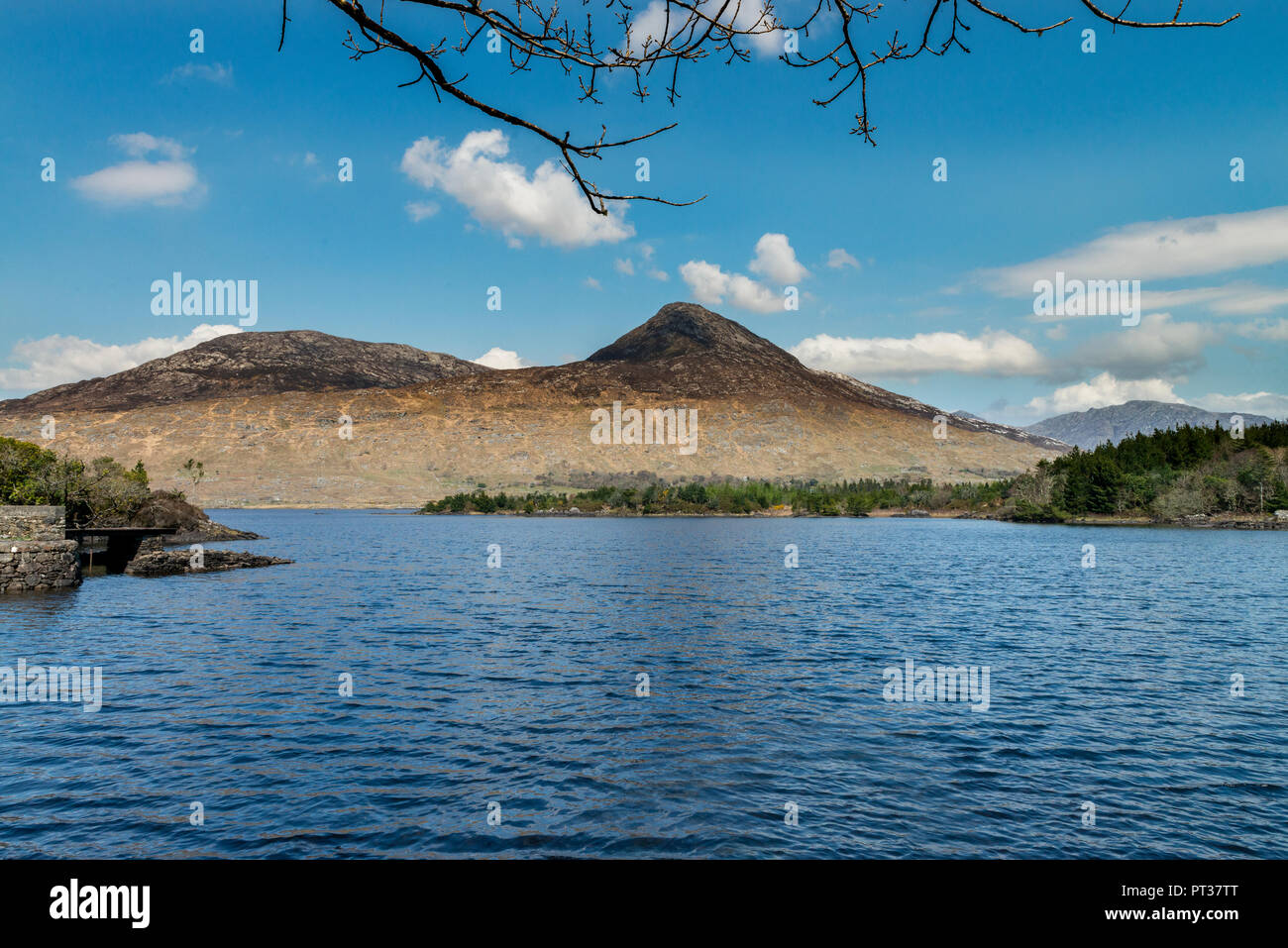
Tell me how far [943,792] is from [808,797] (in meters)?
3.06

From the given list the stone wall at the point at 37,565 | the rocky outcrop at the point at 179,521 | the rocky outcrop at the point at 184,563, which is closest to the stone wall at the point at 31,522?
the stone wall at the point at 37,565

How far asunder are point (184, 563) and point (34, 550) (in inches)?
738

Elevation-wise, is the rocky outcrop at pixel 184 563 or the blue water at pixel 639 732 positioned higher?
the rocky outcrop at pixel 184 563

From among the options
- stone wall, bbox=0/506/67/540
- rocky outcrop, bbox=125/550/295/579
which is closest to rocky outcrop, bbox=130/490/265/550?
rocky outcrop, bbox=125/550/295/579

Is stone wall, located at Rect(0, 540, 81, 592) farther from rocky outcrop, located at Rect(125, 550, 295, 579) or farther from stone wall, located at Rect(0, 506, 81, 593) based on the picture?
rocky outcrop, located at Rect(125, 550, 295, 579)

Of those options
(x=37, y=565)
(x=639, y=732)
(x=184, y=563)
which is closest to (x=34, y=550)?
(x=37, y=565)

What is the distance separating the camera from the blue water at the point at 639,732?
1514cm

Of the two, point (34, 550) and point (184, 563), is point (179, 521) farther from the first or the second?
point (34, 550)

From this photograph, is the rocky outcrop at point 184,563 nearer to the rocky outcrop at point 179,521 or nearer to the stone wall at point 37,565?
the stone wall at point 37,565

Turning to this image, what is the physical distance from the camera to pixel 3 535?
163ft

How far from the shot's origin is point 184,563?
6938cm

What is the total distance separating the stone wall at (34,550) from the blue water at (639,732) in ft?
12.6
